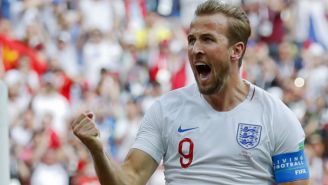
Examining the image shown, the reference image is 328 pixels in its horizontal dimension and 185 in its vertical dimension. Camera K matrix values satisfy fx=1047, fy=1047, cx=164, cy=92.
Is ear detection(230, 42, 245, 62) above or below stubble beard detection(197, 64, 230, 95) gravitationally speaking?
above

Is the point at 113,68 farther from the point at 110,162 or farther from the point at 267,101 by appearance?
the point at 110,162

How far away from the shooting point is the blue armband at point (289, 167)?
5.86m

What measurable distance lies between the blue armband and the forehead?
2.57ft

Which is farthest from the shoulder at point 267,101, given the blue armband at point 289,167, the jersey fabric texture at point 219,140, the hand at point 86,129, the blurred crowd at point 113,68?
the blurred crowd at point 113,68

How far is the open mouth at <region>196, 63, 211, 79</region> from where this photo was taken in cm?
577

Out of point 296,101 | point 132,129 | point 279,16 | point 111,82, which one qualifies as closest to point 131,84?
point 111,82

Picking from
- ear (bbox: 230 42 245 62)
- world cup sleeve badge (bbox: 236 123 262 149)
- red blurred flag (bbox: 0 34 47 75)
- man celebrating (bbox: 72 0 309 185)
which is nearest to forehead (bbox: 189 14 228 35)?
man celebrating (bbox: 72 0 309 185)

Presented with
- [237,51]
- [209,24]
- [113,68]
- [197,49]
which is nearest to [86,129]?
[197,49]

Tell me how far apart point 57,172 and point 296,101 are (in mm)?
4094

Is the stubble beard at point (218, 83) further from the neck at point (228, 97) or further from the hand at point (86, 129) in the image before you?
the hand at point (86, 129)

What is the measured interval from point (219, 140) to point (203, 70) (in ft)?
1.31

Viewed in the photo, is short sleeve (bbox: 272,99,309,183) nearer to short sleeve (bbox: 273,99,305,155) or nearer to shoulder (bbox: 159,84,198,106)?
short sleeve (bbox: 273,99,305,155)

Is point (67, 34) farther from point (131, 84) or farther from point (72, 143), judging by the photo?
point (72, 143)

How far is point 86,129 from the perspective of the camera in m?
5.41
